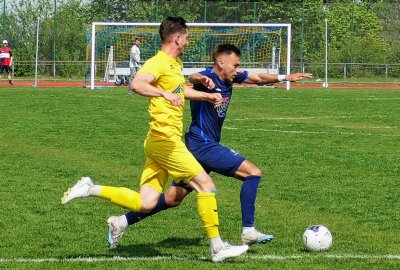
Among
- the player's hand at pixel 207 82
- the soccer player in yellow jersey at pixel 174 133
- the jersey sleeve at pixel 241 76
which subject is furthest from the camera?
the jersey sleeve at pixel 241 76

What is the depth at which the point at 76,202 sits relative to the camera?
34.9 feet

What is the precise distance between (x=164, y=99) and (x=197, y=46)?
114 ft

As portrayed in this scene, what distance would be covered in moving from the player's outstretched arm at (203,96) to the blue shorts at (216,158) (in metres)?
0.58

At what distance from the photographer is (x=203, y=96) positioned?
24.7 feet

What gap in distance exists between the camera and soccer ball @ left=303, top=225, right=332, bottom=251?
7.88m

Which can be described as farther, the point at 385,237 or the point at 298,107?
the point at 298,107

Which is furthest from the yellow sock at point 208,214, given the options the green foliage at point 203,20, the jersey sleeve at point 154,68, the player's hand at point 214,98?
the green foliage at point 203,20

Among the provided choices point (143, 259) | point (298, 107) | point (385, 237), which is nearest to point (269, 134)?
point (298, 107)

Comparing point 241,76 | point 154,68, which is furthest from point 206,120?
point 154,68

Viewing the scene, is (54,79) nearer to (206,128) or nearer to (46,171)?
(46,171)

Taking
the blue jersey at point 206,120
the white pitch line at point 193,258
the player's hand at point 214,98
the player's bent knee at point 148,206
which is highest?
the player's hand at point 214,98

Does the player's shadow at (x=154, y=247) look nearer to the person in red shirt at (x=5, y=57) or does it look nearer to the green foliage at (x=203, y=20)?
the person in red shirt at (x=5, y=57)

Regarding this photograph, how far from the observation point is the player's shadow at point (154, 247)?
784 centimetres

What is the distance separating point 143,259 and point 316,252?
1.45 meters
